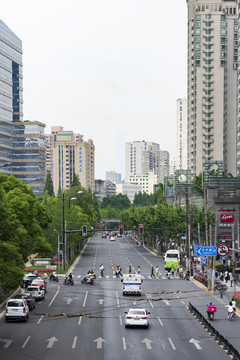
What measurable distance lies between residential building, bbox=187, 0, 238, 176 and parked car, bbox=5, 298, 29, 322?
12769 centimetres

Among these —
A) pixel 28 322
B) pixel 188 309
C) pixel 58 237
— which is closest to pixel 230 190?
Answer: pixel 58 237

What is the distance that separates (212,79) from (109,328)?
134542mm

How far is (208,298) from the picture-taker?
56688 mm

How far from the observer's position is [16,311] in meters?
42.1

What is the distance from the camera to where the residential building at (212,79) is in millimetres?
166000

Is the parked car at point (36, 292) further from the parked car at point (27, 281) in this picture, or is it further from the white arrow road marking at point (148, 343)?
the white arrow road marking at point (148, 343)

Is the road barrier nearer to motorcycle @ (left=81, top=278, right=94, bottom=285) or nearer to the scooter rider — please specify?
the scooter rider

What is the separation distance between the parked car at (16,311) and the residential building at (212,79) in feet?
419

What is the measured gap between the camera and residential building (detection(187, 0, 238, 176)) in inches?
6535

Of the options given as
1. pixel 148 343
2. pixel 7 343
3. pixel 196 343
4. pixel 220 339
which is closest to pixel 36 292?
pixel 7 343

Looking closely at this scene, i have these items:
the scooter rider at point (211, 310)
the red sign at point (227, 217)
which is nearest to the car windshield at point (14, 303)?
the scooter rider at point (211, 310)

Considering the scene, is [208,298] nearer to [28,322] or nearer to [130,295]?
[130,295]

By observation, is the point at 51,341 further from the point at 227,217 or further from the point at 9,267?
the point at 227,217

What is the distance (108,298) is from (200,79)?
119 meters
